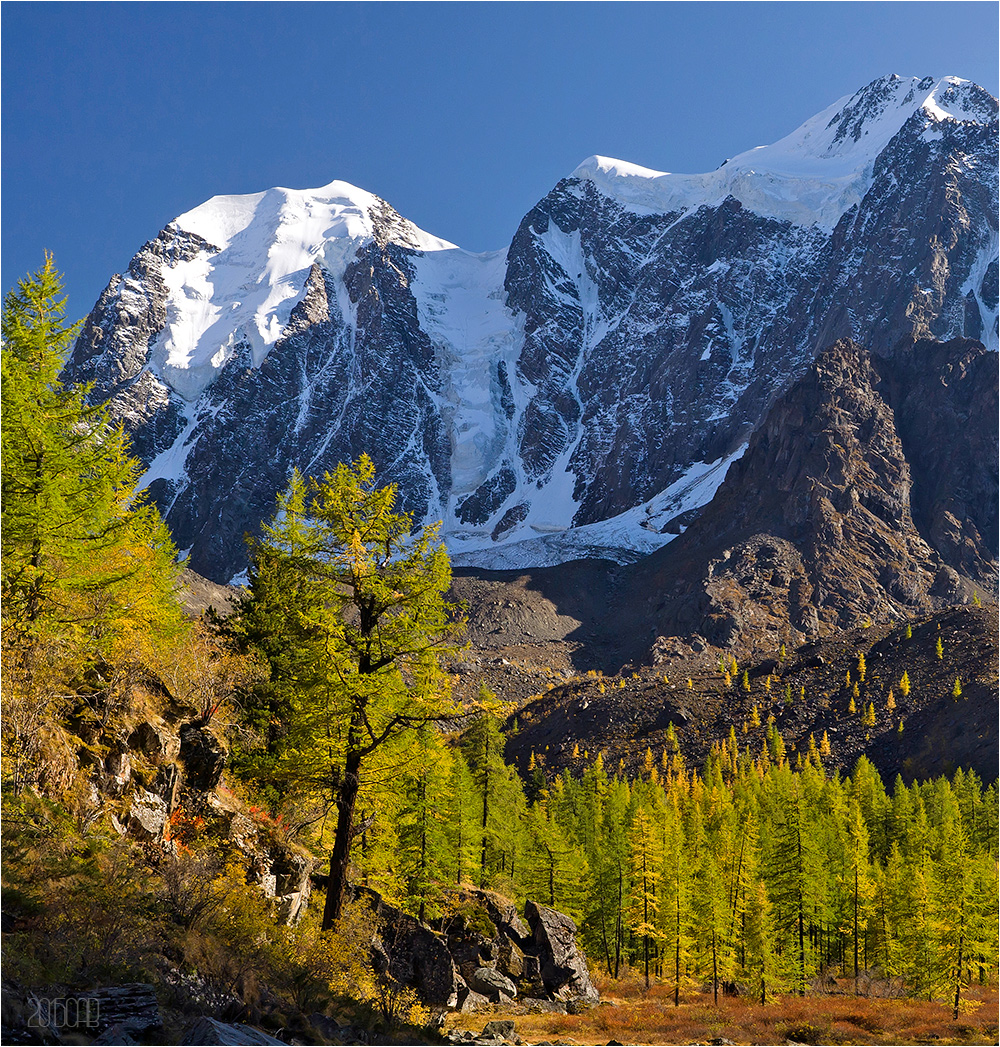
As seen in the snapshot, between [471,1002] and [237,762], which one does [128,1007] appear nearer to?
[237,762]

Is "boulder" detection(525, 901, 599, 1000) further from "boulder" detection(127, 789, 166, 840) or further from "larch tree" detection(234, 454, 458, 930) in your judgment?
"boulder" detection(127, 789, 166, 840)

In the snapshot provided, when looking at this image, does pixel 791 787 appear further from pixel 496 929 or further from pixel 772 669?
pixel 772 669

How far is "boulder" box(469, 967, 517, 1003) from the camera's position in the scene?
26.2 meters

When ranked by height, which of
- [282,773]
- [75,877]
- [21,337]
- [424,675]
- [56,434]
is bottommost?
[75,877]

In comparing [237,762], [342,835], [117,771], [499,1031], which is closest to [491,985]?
[499,1031]

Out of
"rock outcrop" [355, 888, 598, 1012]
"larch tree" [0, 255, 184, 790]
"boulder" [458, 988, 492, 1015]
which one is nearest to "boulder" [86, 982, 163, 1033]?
"larch tree" [0, 255, 184, 790]

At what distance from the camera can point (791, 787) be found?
63.9 meters

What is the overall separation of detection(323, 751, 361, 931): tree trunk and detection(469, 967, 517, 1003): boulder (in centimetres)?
1206

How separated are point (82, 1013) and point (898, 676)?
128309mm

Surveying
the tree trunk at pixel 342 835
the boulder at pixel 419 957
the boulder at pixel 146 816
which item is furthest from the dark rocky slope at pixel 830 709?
the boulder at pixel 146 816

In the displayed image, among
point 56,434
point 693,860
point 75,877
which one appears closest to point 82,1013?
point 75,877

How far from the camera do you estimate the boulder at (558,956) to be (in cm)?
2981

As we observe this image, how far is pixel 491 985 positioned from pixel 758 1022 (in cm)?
1207

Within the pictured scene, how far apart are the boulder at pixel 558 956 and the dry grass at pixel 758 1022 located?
107cm
